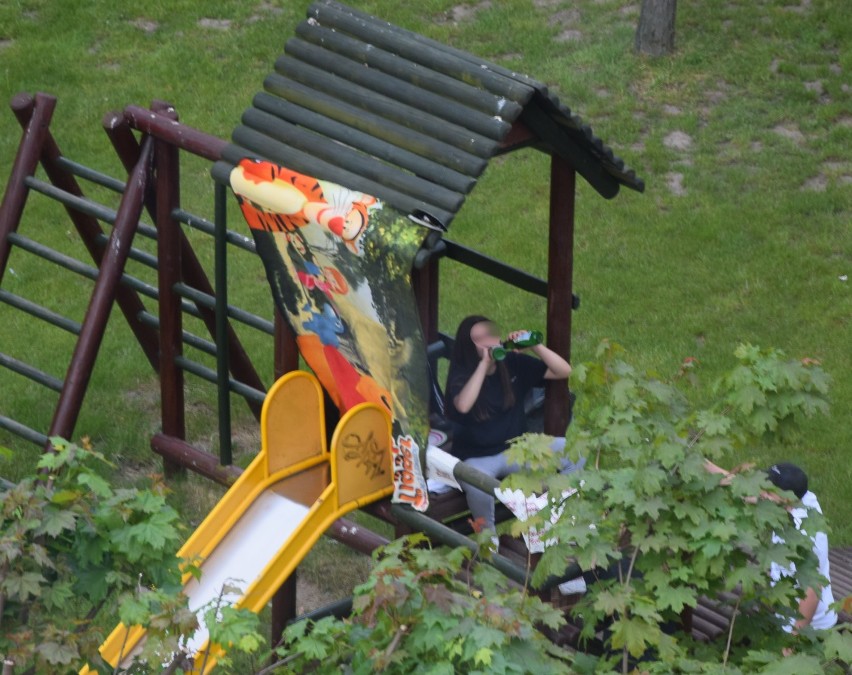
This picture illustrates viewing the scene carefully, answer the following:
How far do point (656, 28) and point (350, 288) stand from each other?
22.9 feet

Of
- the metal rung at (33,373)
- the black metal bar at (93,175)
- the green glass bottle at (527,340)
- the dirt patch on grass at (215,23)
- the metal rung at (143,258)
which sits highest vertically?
the green glass bottle at (527,340)

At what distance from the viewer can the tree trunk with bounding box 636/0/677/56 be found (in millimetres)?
11016

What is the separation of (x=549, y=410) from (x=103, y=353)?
403 cm

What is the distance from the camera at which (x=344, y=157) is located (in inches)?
194

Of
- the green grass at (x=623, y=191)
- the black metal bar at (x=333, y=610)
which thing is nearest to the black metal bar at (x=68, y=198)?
the green grass at (x=623, y=191)

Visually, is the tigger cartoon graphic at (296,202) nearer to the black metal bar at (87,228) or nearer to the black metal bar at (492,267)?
the black metal bar at (492,267)

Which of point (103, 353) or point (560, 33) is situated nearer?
point (103, 353)

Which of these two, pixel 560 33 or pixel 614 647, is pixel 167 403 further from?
pixel 560 33

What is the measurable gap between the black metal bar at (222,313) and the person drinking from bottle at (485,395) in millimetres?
1109

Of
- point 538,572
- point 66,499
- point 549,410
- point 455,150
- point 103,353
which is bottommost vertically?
point 103,353

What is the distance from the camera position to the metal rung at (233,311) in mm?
6113

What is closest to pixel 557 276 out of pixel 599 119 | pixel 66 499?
pixel 66 499

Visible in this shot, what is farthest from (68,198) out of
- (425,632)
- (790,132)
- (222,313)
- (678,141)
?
(790,132)

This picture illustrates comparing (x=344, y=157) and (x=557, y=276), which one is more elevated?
(x=344, y=157)
